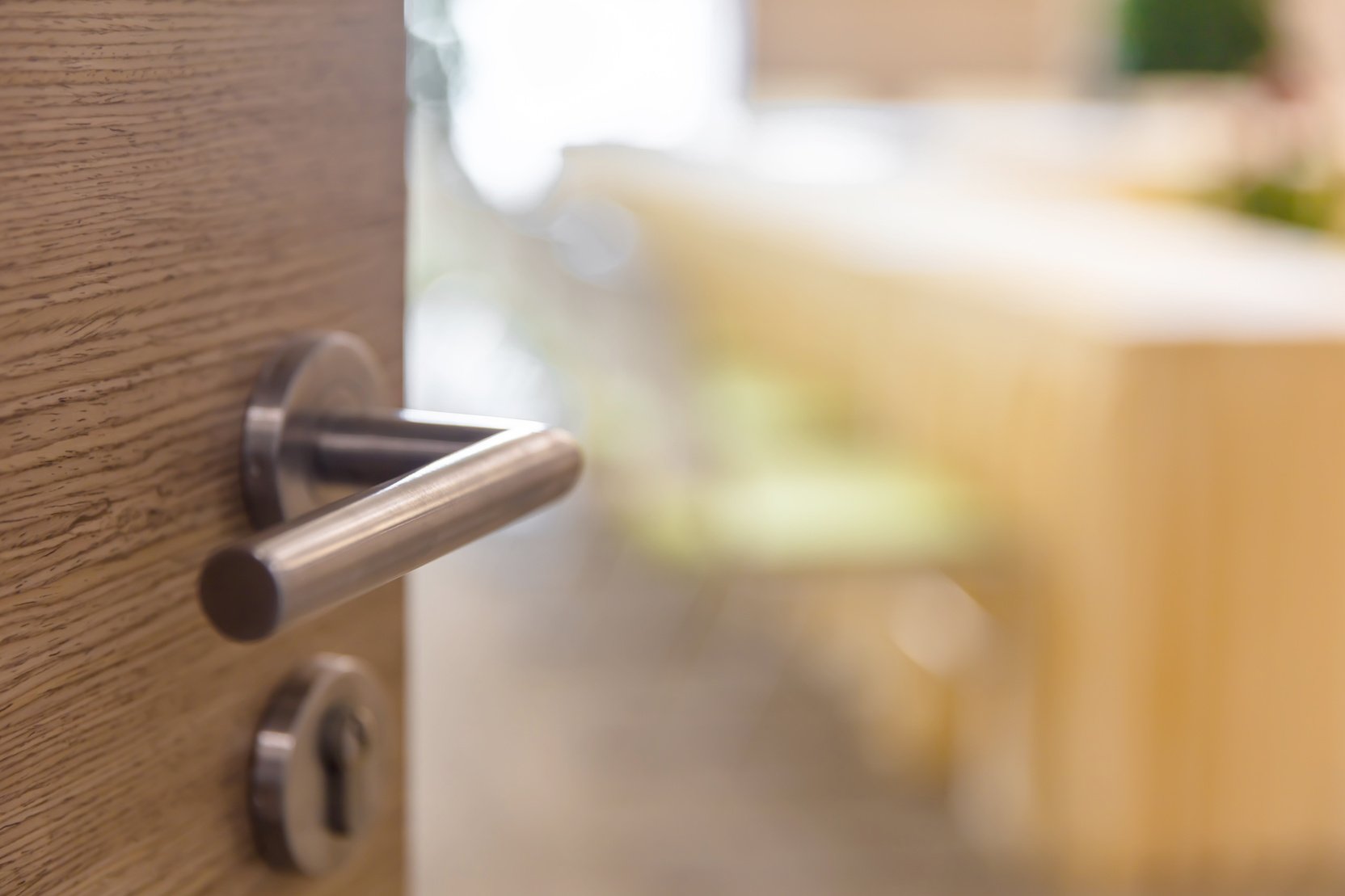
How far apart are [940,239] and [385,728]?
2441mm

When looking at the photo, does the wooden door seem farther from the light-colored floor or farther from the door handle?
the light-colored floor

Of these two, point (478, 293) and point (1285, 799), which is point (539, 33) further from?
point (1285, 799)

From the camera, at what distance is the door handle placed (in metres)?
0.28

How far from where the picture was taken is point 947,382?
260cm

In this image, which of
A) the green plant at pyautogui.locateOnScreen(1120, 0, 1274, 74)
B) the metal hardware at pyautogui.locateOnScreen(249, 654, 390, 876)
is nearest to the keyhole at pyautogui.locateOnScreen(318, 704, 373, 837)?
the metal hardware at pyautogui.locateOnScreen(249, 654, 390, 876)

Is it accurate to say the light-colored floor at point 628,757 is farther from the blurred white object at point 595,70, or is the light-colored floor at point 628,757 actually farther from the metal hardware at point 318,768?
the blurred white object at point 595,70

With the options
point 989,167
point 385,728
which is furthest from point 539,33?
point 385,728

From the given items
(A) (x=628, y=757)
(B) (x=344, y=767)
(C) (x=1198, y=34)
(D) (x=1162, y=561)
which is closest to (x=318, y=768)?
(B) (x=344, y=767)

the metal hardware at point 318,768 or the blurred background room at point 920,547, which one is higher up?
the metal hardware at point 318,768

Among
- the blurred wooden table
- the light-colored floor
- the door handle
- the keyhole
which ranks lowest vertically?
the light-colored floor

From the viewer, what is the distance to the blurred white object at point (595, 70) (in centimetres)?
907

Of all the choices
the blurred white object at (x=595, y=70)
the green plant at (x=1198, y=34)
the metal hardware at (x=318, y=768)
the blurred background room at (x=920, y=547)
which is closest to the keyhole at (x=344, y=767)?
the metal hardware at (x=318, y=768)

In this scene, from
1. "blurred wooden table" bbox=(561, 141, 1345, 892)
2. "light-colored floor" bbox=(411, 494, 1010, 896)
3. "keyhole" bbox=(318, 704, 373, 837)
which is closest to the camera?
"keyhole" bbox=(318, 704, 373, 837)

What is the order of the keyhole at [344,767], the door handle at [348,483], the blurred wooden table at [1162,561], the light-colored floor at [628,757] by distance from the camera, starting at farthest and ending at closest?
the light-colored floor at [628,757], the blurred wooden table at [1162,561], the keyhole at [344,767], the door handle at [348,483]
